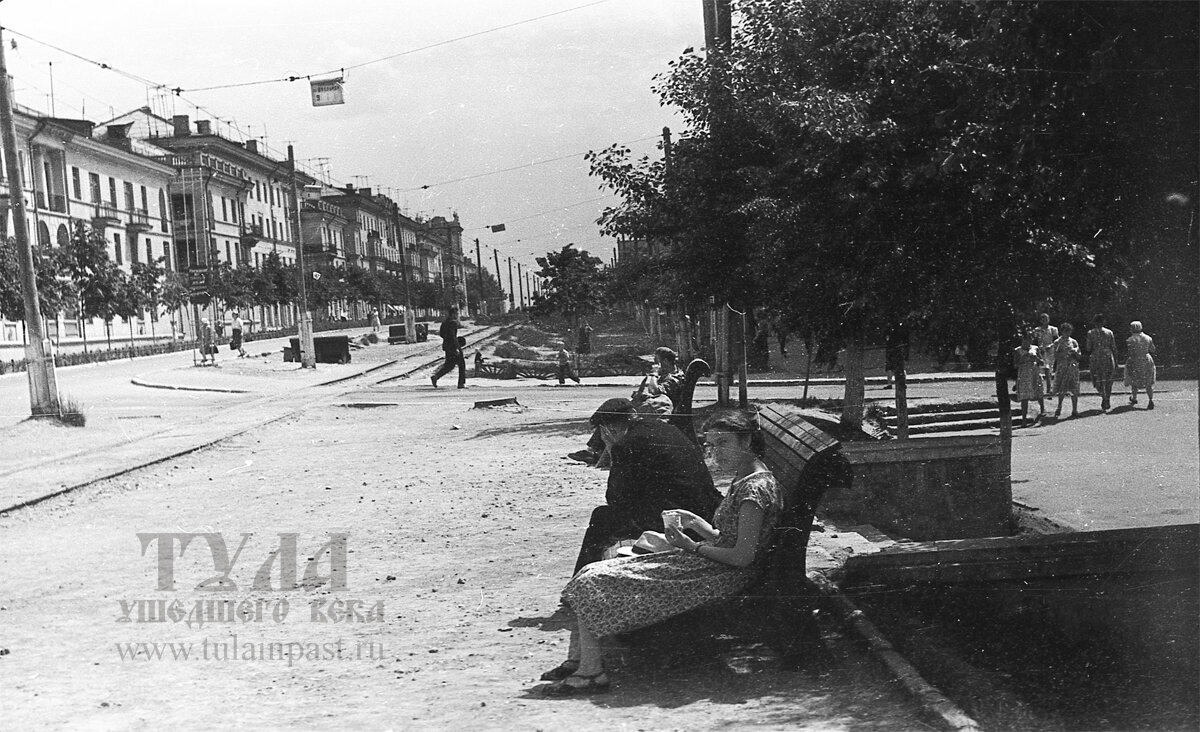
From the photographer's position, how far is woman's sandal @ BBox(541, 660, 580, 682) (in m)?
5.00

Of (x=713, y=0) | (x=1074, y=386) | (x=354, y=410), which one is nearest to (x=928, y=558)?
(x=1074, y=386)

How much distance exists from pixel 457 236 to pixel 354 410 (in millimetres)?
126714

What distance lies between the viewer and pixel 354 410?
2048 cm

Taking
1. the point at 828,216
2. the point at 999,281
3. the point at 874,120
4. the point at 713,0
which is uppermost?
the point at 713,0

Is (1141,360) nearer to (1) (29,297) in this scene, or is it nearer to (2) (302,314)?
(1) (29,297)

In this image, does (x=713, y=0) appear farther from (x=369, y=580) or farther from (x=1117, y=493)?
(x=369, y=580)

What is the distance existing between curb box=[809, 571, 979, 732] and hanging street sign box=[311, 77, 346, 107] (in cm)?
1849

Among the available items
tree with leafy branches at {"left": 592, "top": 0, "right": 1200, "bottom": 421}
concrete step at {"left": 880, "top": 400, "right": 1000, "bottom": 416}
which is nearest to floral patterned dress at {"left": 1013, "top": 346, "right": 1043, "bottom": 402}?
concrete step at {"left": 880, "top": 400, "right": 1000, "bottom": 416}

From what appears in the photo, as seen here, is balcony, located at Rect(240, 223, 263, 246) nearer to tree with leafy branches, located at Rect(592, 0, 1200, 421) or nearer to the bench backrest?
tree with leafy branches, located at Rect(592, 0, 1200, 421)

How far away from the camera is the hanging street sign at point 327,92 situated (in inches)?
890

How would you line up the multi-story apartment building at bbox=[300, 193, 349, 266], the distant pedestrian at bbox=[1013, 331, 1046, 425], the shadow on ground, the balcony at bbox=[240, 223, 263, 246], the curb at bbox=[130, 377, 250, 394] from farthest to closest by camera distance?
the multi-story apartment building at bbox=[300, 193, 349, 266] < the balcony at bbox=[240, 223, 263, 246] < the curb at bbox=[130, 377, 250, 394] < the distant pedestrian at bbox=[1013, 331, 1046, 425] < the shadow on ground

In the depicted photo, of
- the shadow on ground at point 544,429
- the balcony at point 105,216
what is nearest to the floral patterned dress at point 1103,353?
the shadow on ground at point 544,429

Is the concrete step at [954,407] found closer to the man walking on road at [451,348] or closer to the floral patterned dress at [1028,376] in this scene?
the floral patterned dress at [1028,376]

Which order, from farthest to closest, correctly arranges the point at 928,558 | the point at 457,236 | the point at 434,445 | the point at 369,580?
the point at 457,236
the point at 434,445
the point at 369,580
the point at 928,558
